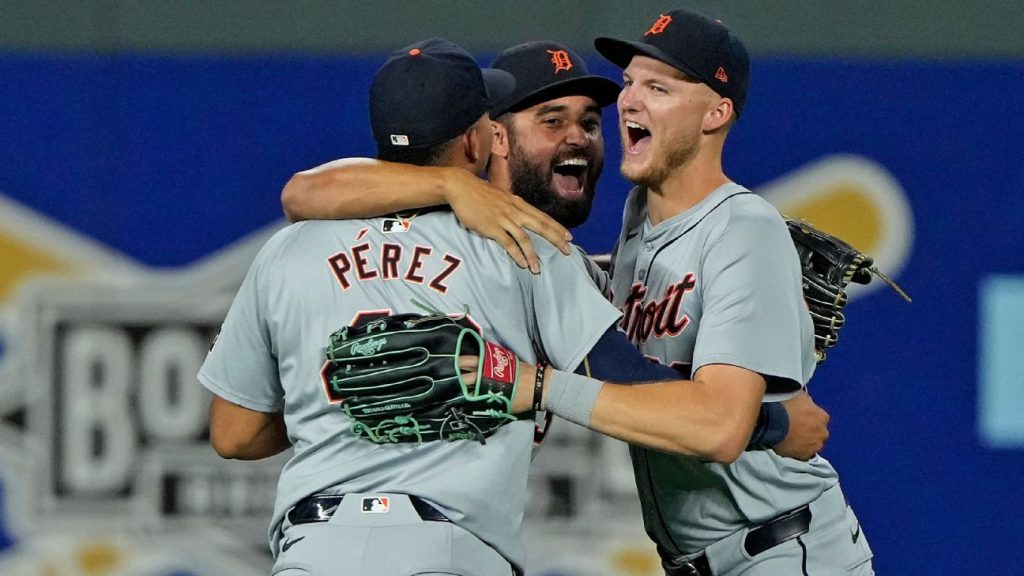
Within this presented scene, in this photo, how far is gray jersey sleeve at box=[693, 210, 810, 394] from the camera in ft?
9.09

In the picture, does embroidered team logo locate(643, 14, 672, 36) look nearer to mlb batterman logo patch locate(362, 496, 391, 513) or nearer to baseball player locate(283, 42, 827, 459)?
baseball player locate(283, 42, 827, 459)

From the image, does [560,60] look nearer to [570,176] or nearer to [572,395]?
[570,176]

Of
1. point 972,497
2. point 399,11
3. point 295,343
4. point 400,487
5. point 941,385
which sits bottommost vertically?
point 972,497

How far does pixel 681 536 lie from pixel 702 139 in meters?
0.89

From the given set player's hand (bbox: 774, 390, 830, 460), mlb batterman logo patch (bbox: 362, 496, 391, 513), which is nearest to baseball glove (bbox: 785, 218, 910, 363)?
player's hand (bbox: 774, 390, 830, 460)

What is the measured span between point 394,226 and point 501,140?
4.13 ft

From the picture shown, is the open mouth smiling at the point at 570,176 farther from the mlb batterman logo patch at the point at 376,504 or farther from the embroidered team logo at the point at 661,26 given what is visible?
the mlb batterman logo patch at the point at 376,504

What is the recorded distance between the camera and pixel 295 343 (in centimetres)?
270

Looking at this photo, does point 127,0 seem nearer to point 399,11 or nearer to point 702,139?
point 399,11

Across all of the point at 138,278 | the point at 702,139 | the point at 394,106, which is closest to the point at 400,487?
the point at 394,106

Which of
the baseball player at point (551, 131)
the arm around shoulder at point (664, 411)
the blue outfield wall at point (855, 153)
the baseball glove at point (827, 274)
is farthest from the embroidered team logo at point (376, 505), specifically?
the blue outfield wall at point (855, 153)

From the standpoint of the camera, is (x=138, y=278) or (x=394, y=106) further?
(x=138, y=278)

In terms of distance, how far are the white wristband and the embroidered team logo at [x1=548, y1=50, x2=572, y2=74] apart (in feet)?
4.65

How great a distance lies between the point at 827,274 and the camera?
3186mm
